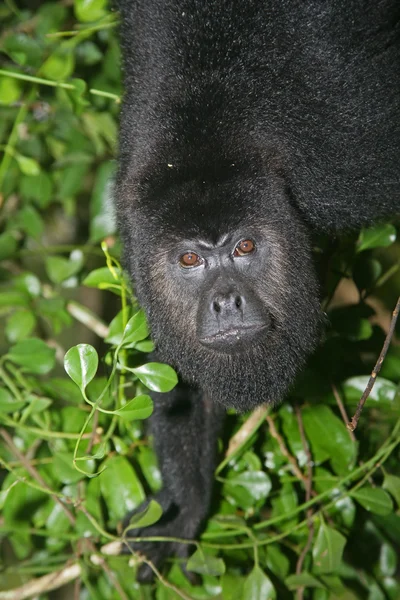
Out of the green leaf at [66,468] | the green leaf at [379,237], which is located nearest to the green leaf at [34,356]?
the green leaf at [66,468]

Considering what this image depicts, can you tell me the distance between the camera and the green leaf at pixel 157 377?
1.82 meters

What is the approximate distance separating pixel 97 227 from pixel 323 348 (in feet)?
3.25

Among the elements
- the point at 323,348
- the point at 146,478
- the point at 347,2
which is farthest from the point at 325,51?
the point at 146,478

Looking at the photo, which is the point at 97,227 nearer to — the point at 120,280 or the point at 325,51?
the point at 120,280

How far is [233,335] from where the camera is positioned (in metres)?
2.11

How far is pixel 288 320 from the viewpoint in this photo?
89.4 inches

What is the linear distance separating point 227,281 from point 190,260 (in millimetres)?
141

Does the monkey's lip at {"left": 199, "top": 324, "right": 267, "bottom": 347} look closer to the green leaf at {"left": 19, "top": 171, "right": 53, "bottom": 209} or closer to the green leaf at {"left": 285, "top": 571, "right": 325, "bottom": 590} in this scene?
the green leaf at {"left": 285, "top": 571, "right": 325, "bottom": 590}

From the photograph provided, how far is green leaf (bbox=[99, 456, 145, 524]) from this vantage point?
2295 millimetres

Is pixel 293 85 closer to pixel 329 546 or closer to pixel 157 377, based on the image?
pixel 157 377

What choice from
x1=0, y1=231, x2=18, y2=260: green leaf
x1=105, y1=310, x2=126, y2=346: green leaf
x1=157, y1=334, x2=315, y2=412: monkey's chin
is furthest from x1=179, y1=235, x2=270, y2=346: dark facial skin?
x1=0, y1=231, x2=18, y2=260: green leaf

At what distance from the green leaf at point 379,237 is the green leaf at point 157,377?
37.2 inches

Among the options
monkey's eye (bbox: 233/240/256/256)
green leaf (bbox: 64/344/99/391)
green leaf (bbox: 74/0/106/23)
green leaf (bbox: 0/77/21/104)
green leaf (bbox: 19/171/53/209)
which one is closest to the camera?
green leaf (bbox: 64/344/99/391)

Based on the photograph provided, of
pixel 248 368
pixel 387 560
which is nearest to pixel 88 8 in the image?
pixel 248 368
